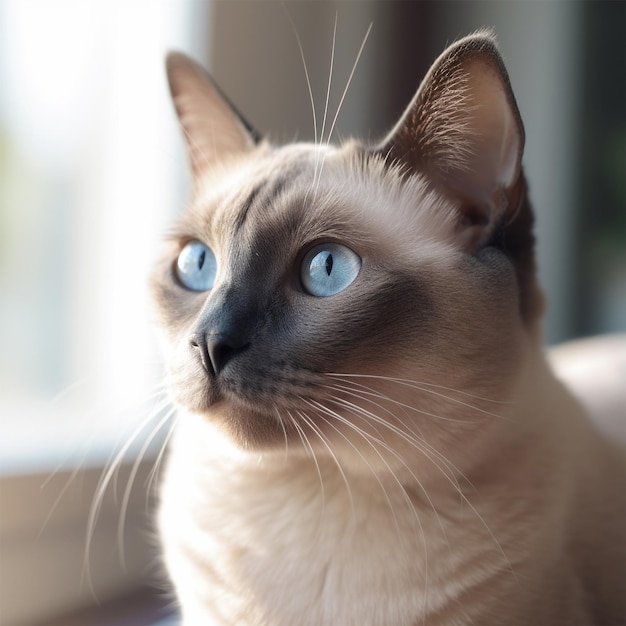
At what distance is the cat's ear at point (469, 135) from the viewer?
3.10 ft

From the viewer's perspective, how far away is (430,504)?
1036 millimetres

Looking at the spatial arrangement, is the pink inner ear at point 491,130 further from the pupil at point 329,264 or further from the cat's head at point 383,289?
the pupil at point 329,264

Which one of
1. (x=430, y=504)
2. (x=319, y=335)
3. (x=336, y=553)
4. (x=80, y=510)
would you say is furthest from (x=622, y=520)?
(x=80, y=510)

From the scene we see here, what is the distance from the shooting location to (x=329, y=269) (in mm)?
1002

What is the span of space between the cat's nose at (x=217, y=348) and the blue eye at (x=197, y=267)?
0.23 meters

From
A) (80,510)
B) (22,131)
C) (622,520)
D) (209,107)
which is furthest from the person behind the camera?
(22,131)

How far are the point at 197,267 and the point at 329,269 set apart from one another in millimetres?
271

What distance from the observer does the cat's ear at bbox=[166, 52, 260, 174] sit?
4.23 feet

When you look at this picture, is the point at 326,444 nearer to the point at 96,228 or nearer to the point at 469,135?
the point at 469,135

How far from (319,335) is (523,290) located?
36cm

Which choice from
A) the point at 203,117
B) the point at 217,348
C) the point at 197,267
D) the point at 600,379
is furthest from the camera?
the point at 600,379

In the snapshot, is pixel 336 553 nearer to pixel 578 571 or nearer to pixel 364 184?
pixel 578 571

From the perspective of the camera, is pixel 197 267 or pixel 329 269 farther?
pixel 197 267

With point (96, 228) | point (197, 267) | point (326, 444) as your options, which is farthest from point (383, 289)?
point (96, 228)
